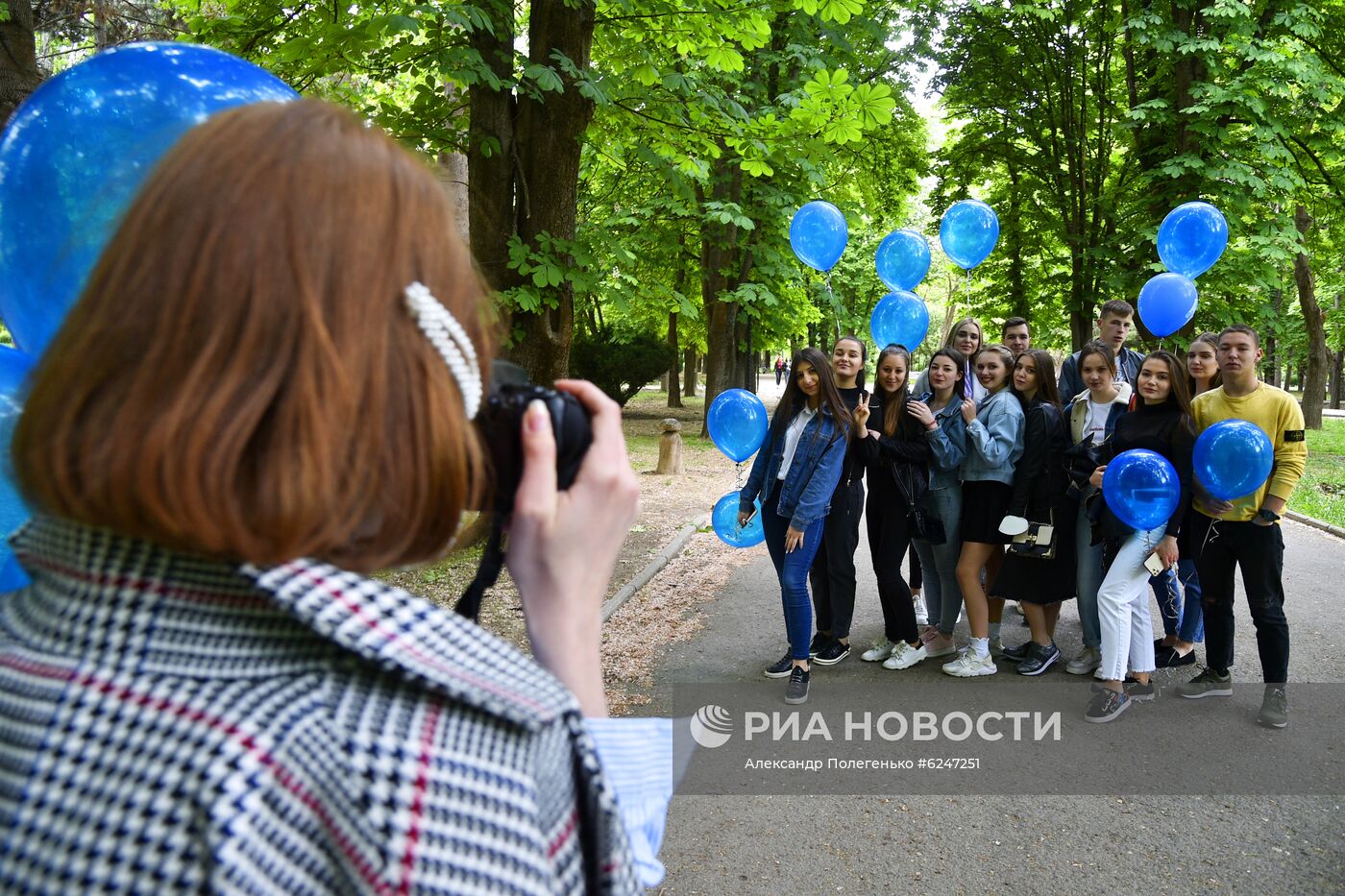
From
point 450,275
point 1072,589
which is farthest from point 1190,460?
point 450,275

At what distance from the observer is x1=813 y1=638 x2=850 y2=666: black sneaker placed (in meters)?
5.76

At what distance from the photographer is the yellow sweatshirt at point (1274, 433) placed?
4.68 m

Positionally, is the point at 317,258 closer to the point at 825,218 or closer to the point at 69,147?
the point at 69,147

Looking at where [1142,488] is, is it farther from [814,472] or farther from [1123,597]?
[814,472]

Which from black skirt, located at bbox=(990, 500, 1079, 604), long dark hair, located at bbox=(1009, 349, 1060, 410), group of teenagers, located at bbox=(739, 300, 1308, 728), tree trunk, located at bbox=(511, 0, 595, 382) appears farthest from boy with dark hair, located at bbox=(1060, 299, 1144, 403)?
tree trunk, located at bbox=(511, 0, 595, 382)

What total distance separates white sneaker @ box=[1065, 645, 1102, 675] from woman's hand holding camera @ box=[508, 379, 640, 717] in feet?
17.8

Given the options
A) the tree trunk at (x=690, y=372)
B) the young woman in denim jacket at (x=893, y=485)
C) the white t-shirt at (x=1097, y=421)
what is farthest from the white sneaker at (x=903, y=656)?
the tree trunk at (x=690, y=372)

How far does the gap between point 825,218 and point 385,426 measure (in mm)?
6227

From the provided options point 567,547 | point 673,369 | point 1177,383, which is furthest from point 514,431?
point 673,369

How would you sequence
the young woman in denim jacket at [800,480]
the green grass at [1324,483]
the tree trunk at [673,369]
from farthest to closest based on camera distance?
the tree trunk at [673,369]
the green grass at [1324,483]
the young woman in denim jacket at [800,480]

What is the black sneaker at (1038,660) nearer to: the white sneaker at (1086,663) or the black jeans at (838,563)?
the white sneaker at (1086,663)

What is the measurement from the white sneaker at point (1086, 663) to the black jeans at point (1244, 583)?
639 millimetres

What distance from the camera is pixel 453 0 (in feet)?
16.1

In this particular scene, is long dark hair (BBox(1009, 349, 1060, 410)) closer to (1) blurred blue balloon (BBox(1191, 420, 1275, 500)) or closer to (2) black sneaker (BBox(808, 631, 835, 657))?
(1) blurred blue balloon (BBox(1191, 420, 1275, 500))
